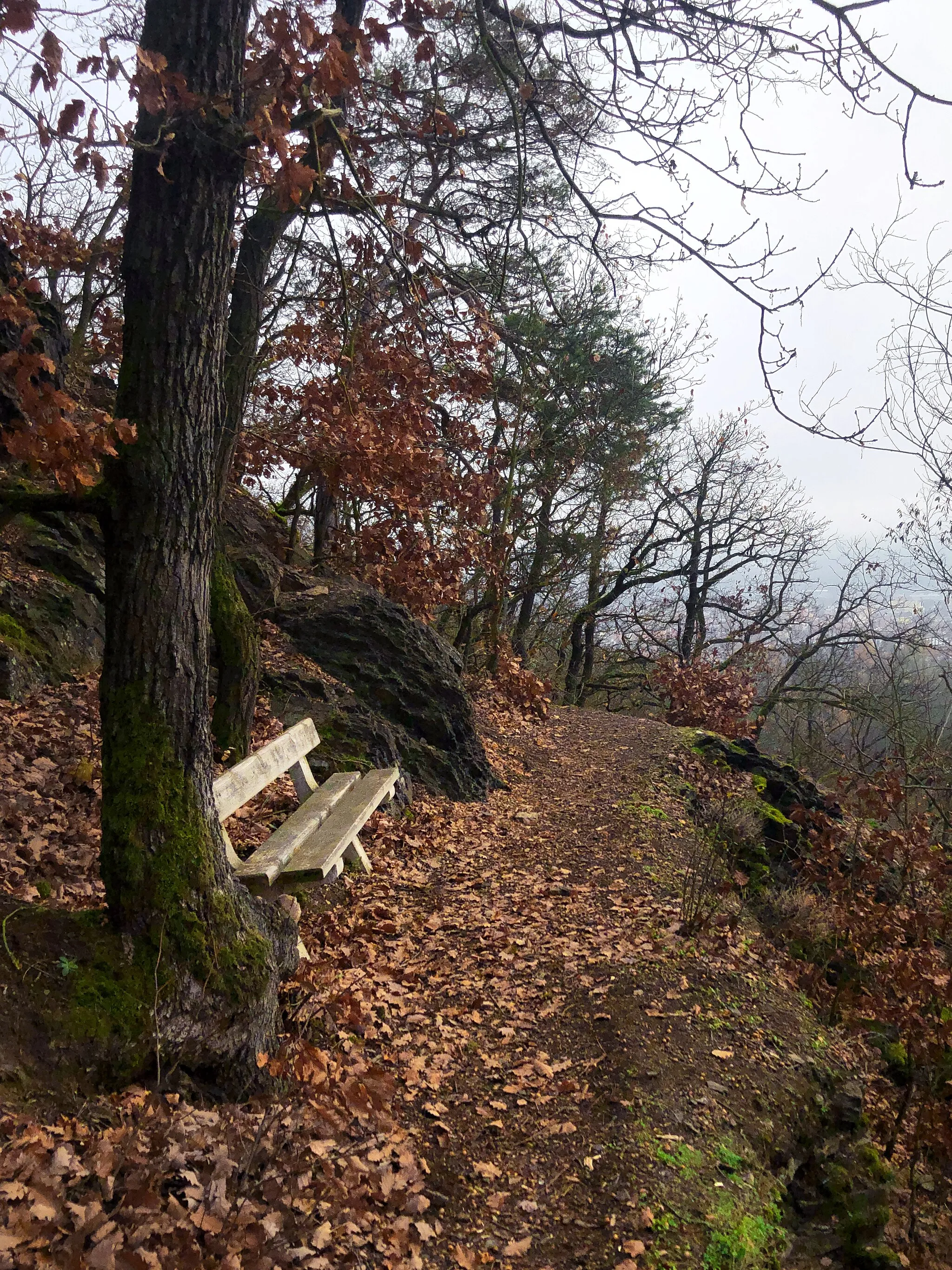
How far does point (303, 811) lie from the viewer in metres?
5.25

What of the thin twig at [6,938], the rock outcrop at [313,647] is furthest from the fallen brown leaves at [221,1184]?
the rock outcrop at [313,647]

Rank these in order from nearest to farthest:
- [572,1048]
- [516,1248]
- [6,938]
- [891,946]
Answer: [6,938] → [516,1248] → [572,1048] → [891,946]

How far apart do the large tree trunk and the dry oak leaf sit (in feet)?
3.78

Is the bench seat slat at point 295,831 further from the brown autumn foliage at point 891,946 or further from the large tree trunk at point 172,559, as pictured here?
the brown autumn foliage at point 891,946

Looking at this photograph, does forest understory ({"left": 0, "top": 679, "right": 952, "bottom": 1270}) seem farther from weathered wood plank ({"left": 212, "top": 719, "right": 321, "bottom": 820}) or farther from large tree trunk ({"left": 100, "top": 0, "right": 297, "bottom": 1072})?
weathered wood plank ({"left": 212, "top": 719, "right": 321, "bottom": 820})

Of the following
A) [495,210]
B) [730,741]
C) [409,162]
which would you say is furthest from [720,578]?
[409,162]

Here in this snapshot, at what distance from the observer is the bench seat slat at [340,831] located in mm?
4242

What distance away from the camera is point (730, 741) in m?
11.7

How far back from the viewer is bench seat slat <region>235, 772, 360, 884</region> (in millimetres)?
4094

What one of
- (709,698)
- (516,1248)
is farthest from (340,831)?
(709,698)

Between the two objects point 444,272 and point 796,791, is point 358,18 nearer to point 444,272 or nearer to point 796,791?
point 444,272

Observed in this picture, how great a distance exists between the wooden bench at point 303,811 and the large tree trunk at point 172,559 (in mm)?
422

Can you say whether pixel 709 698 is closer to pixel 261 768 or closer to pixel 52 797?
pixel 261 768

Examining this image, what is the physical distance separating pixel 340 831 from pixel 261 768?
592 millimetres
